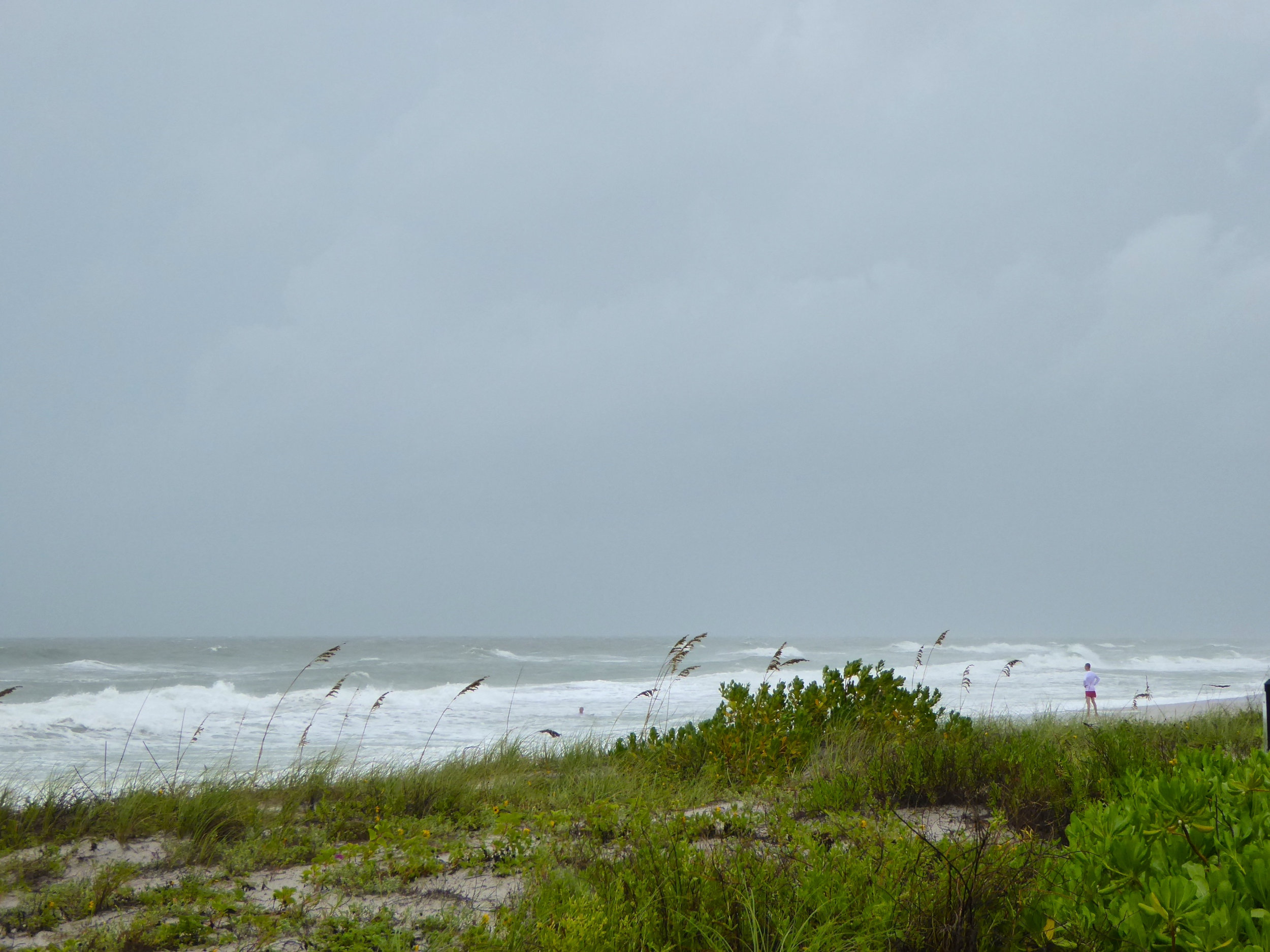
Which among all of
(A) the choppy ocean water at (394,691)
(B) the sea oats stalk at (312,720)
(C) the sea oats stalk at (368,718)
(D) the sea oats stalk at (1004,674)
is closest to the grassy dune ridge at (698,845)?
(C) the sea oats stalk at (368,718)

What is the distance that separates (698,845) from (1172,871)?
8.68 feet

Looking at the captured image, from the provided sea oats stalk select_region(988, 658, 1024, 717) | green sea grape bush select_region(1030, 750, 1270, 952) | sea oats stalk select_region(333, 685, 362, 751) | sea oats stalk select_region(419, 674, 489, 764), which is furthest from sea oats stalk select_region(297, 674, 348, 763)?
sea oats stalk select_region(988, 658, 1024, 717)

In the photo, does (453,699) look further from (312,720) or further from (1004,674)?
(1004,674)

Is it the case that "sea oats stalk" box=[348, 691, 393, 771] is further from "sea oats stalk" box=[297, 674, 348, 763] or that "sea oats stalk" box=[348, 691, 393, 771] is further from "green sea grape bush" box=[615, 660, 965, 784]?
"green sea grape bush" box=[615, 660, 965, 784]

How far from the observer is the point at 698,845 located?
446 cm

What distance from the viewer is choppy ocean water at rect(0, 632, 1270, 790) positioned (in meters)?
13.8

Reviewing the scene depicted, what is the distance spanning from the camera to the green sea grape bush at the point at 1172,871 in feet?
6.09

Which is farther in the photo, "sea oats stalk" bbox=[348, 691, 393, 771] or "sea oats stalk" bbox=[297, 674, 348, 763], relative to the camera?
"sea oats stalk" bbox=[348, 691, 393, 771]

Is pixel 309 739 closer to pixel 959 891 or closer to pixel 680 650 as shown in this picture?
pixel 680 650

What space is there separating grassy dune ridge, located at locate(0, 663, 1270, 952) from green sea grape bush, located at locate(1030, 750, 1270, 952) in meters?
0.01

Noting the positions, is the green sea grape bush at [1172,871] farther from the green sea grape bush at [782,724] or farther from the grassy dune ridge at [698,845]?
the green sea grape bush at [782,724]

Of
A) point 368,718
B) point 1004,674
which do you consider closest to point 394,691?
point 368,718

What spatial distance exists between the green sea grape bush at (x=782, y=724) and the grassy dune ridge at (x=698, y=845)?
29 mm

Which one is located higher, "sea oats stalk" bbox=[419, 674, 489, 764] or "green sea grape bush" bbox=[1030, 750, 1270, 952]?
"green sea grape bush" bbox=[1030, 750, 1270, 952]
